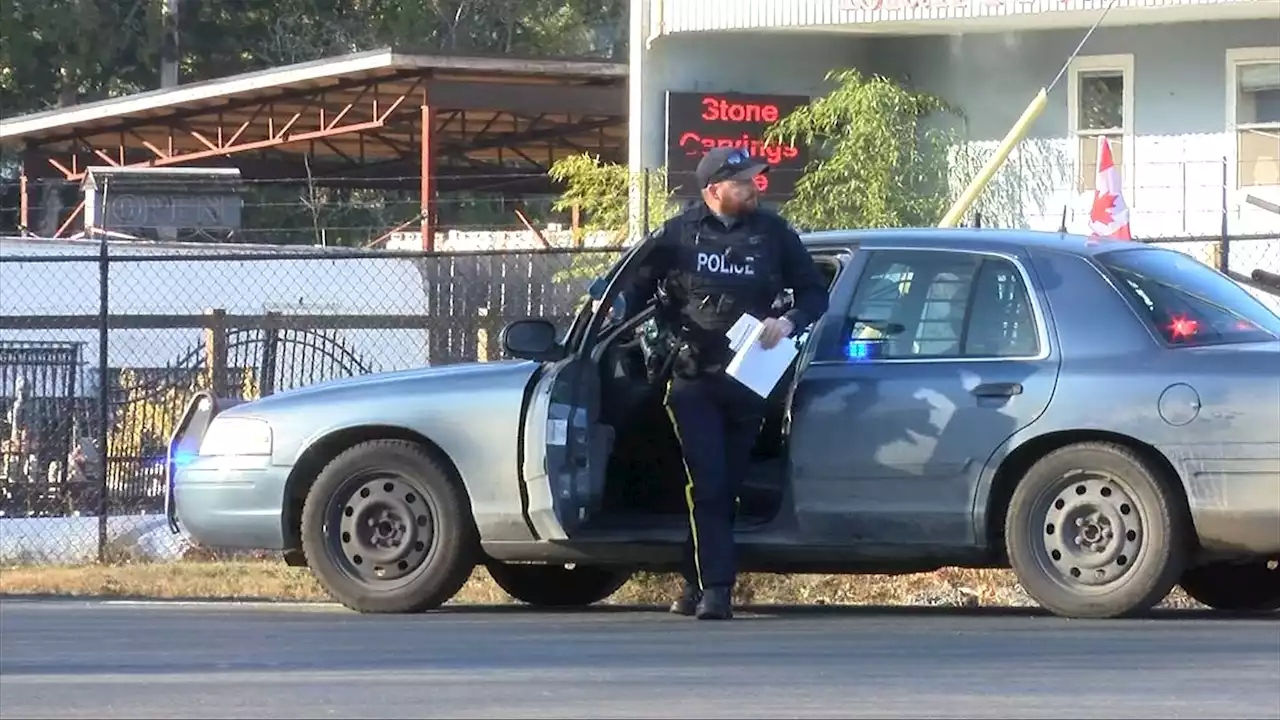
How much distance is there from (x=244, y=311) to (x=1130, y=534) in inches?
698

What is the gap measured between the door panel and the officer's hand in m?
0.31

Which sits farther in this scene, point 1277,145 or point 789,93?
point 789,93

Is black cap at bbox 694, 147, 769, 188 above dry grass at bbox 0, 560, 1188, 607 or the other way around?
above

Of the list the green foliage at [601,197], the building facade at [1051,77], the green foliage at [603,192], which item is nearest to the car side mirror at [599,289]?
the green foliage at [601,197]

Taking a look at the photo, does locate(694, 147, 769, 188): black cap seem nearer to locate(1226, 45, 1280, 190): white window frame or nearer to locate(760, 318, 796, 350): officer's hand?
locate(760, 318, 796, 350): officer's hand

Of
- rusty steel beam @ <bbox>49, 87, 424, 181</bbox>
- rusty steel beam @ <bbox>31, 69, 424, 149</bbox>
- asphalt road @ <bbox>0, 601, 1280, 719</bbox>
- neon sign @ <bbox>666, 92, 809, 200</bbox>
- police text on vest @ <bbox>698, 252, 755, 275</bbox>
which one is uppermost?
rusty steel beam @ <bbox>31, 69, 424, 149</bbox>

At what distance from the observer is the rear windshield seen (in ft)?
27.5

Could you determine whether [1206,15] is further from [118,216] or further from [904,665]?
[904,665]

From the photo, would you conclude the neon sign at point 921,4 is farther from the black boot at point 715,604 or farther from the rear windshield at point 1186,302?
the black boot at point 715,604

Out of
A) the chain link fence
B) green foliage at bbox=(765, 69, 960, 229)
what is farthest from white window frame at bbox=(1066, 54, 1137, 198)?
the chain link fence

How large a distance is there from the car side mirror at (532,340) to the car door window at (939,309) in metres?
1.12

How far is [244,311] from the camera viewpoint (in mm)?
24891

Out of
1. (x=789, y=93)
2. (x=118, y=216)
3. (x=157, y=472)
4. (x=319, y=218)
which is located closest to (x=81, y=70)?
(x=319, y=218)

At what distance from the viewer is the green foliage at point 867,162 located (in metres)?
21.3
